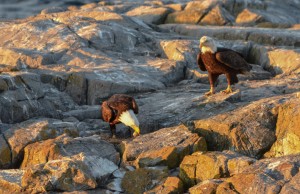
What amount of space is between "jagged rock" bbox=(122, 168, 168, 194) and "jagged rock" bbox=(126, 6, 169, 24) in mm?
20455

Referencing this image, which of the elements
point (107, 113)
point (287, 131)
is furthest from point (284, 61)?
point (107, 113)

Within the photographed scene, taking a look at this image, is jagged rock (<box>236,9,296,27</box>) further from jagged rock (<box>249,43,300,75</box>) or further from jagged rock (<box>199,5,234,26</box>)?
jagged rock (<box>249,43,300,75</box>)

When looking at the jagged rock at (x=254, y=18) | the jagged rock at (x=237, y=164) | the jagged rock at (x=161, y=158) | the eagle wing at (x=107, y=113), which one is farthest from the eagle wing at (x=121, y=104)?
the jagged rock at (x=254, y=18)

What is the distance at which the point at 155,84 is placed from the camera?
1998cm

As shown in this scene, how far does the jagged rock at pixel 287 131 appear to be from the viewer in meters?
13.9

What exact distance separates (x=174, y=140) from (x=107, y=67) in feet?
23.0

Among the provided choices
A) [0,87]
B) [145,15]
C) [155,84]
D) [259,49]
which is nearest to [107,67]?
[155,84]

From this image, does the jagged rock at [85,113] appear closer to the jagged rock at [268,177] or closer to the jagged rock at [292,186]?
the jagged rock at [268,177]

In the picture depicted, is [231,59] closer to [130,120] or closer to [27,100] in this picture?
[130,120]

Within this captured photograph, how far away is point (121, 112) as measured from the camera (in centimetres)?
1546

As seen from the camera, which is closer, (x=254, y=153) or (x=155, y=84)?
(x=254, y=153)

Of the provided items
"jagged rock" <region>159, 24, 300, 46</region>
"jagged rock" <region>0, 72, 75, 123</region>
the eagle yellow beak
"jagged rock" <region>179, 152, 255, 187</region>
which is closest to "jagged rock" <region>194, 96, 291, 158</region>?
the eagle yellow beak

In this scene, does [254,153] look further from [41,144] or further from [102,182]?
[41,144]

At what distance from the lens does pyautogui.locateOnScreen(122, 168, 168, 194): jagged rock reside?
12.4 meters
